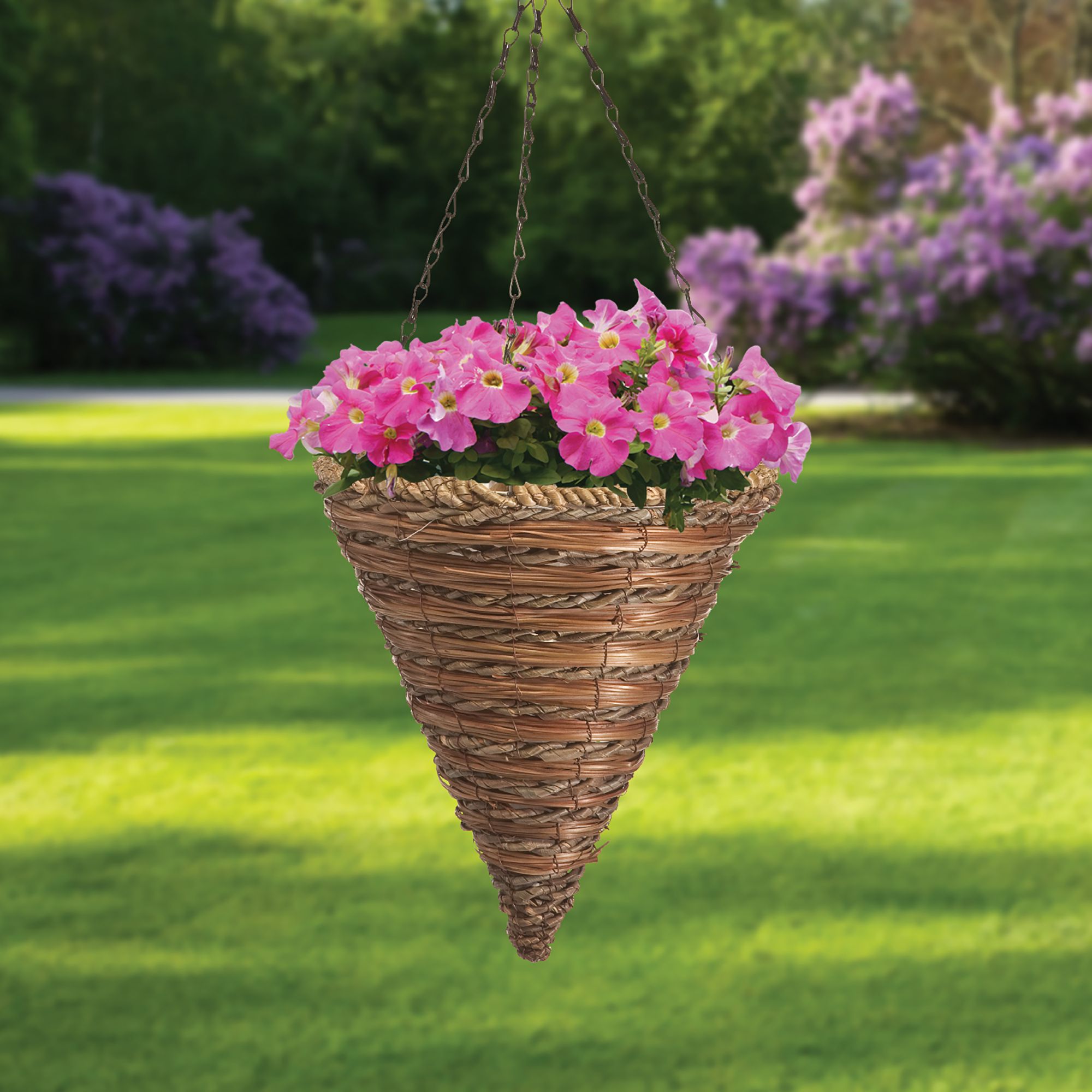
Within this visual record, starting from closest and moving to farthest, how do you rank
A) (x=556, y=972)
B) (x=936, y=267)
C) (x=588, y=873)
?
(x=556, y=972), (x=588, y=873), (x=936, y=267)

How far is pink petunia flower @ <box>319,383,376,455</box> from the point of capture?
6.23 ft

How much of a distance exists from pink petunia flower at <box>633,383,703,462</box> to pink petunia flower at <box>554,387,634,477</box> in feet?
0.10

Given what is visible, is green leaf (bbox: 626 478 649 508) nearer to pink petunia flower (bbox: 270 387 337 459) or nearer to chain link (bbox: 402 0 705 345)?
chain link (bbox: 402 0 705 345)

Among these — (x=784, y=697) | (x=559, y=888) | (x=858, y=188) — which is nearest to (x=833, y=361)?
(x=858, y=188)

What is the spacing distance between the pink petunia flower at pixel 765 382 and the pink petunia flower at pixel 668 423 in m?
0.12

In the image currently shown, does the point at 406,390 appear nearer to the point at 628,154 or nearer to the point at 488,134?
the point at 628,154

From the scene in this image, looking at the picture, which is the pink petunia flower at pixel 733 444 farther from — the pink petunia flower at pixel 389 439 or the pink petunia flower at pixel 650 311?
the pink petunia flower at pixel 389 439

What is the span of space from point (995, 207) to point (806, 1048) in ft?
40.9

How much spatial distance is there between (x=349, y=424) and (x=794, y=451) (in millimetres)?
607

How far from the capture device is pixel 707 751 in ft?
17.2

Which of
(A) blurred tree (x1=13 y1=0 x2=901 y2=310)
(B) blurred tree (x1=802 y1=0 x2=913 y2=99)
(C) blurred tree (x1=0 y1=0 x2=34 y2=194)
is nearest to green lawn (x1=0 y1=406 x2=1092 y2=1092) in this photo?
(C) blurred tree (x1=0 y1=0 x2=34 y2=194)

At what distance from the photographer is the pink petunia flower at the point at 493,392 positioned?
1827 mm

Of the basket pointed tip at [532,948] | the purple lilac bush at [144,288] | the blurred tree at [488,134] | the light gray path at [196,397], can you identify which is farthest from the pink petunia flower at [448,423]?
the blurred tree at [488,134]

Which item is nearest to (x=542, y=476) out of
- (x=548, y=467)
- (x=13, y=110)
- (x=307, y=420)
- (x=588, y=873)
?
(x=548, y=467)
